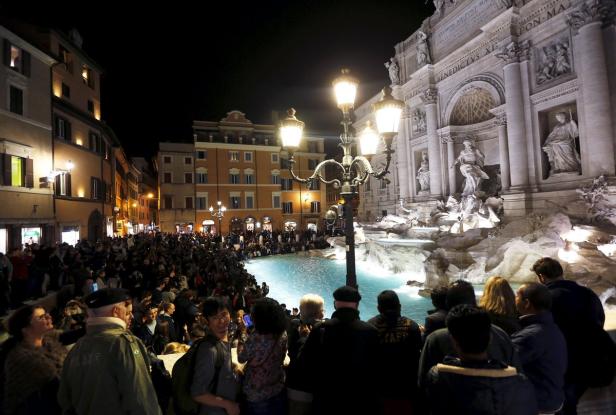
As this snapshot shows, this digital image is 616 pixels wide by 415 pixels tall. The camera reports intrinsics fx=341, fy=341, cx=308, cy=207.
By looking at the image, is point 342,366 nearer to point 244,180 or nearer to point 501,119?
point 501,119

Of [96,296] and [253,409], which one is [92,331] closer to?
[96,296]

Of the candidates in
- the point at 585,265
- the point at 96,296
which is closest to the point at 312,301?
the point at 96,296

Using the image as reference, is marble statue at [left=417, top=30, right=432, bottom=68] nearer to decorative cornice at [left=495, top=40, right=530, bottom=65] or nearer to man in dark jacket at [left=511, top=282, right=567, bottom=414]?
decorative cornice at [left=495, top=40, right=530, bottom=65]

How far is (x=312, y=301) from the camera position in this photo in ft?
9.61

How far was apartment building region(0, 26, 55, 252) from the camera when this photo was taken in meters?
12.9

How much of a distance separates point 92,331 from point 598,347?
349 centimetres

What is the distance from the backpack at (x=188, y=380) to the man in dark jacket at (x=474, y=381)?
129 centimetres

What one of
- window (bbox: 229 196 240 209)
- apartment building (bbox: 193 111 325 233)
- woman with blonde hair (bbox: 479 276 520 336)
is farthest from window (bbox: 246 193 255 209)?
woman with blonde hair (bbox: 479 276 520 336)

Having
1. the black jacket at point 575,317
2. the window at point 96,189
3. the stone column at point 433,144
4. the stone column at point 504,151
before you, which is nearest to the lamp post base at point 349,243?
the black jacket at point 575,317

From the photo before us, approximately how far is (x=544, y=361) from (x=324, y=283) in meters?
11.3

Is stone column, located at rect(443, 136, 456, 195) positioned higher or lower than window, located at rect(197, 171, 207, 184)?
lower

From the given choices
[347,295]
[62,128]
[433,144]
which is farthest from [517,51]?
[62,128]

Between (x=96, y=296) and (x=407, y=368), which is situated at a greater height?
(x=96, y=296)

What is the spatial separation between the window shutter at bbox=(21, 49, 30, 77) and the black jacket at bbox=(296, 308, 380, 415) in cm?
1798
